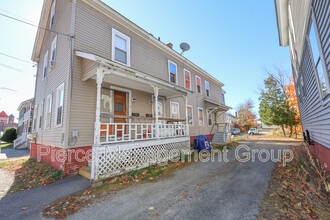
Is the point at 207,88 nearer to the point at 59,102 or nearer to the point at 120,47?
the point at 120,47

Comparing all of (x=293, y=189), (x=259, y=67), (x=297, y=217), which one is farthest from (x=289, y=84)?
(x=297, y=217)

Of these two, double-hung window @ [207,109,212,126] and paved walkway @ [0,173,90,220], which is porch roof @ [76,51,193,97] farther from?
double-hung window @ [207,109,212,126]

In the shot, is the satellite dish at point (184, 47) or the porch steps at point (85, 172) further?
the satellite dish at point (184, 47)

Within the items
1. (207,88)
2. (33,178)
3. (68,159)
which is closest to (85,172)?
(68,159)

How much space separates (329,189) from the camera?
2965 mm

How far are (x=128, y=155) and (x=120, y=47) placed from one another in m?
5.81

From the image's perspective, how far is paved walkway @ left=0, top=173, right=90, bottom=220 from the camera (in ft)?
10.4

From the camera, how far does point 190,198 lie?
3.46 m

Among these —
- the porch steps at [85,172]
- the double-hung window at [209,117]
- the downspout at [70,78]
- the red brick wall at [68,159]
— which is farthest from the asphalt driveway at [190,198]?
the double-hung window at [209,117]

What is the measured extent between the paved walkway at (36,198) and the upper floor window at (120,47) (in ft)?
19.1

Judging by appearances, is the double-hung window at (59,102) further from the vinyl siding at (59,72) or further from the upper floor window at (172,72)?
the upper floor window at (172,72)

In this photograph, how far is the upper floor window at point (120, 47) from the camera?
24.7 feet

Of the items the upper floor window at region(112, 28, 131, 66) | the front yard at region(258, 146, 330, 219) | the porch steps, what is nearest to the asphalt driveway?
the front yard at region(258, 146, 330, 219)

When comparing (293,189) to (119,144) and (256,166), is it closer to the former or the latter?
(256,166)
